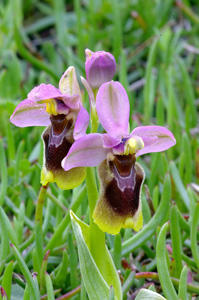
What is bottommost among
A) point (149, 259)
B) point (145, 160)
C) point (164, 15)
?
point (149, 259)

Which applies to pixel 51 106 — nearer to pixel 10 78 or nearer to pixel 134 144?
pixel 134 144

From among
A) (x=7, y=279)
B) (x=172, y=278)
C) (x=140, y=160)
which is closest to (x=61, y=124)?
(x=7, y=279)

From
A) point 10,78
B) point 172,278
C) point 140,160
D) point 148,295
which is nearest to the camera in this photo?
point 148,295

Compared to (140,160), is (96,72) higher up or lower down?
higher up

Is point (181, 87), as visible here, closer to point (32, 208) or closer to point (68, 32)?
point (68, 32)

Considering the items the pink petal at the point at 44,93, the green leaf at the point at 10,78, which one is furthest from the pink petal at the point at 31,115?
the green leaf at the point at 10,78

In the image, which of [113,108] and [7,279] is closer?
[113,108]

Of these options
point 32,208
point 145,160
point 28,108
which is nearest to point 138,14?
point 145,160
